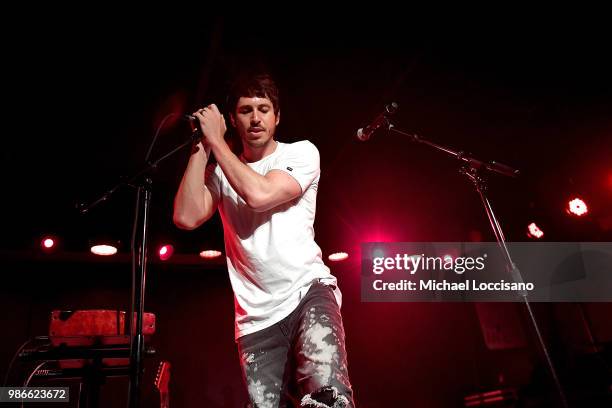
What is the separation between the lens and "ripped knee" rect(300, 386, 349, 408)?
1497mm

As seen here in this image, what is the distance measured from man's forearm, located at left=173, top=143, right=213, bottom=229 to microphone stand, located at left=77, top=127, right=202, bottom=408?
112 millimetres

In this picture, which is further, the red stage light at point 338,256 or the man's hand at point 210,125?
the red stage light at point 338,256

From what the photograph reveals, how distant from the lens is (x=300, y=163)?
205cm

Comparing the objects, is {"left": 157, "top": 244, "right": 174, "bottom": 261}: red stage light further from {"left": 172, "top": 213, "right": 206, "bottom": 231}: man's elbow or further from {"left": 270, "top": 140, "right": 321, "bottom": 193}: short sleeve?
{"left": 270, "top": 140, "right": 321, "bottom": 193}: short sleeve

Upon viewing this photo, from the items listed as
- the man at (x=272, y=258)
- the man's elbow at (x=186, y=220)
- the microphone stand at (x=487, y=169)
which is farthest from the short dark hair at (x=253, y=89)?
the microphone stand at (x=487, y=169)


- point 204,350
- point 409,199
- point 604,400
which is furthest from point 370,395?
point 604,400

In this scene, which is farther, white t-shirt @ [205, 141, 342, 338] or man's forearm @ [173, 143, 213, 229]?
man's forearm @ [173, 143, 213, 229]

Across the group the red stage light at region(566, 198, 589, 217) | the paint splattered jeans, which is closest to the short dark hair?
the paint splattered jeans

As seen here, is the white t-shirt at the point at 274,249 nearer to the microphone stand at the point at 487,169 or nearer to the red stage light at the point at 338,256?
the microphone stand at the point at 487,169

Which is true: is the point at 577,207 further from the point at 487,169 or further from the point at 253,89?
the point at 253,89

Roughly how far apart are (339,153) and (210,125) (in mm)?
4979

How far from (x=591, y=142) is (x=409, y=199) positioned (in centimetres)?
296

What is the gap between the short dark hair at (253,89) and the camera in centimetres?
222

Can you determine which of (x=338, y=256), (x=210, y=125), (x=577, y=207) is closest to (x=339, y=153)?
(x=338, y=256)
